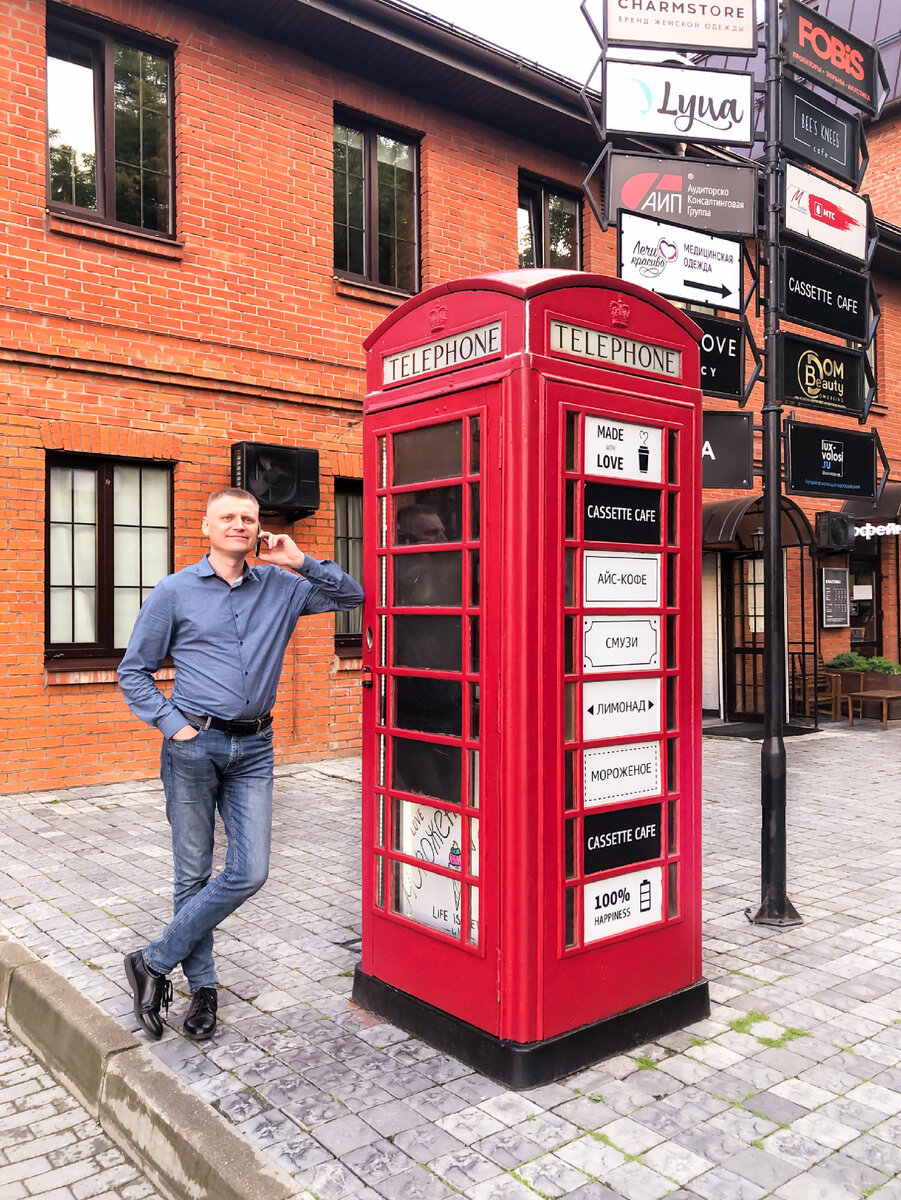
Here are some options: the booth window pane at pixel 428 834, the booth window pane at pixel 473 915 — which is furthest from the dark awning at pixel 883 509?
the booth window pane at pixel 473 915

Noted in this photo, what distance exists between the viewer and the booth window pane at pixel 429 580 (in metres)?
3.63

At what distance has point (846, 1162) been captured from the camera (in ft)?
9.58

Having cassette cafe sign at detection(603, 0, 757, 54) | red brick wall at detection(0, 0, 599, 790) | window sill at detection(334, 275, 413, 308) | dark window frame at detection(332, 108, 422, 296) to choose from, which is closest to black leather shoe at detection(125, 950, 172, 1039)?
red brick wall at detection(0, 0, 599, 790)

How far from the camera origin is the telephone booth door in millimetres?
3508

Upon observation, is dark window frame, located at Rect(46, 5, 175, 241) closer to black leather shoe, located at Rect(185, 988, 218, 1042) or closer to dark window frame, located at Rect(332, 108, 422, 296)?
dark window frame, located at Rect(332, 108, 422, 296)

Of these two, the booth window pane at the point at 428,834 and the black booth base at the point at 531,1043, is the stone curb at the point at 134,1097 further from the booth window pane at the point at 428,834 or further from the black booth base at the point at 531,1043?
the booth window pane at the point at 428,834

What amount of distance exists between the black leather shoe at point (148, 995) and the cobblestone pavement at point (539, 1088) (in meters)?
0.09

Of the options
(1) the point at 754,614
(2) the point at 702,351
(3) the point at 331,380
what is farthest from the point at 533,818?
(1) the point at 754,614

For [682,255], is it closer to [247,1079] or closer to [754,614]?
[247,1079]

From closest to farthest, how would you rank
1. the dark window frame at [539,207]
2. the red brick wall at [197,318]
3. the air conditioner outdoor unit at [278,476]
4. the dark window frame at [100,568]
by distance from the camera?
the red brick wall at [197,318] < the dark window frame at [100,568] < the air conditioner outdoor unit at [278,476] < the dark window frame at [539,207]

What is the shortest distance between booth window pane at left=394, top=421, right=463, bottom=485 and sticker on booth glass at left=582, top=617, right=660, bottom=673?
2.56 feet

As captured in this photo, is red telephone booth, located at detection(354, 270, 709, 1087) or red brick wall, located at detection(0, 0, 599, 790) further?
red brick wall, located at detection(0, 0, 599, 790)

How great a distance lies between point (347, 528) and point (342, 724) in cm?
212

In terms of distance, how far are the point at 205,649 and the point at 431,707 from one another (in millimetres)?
896
